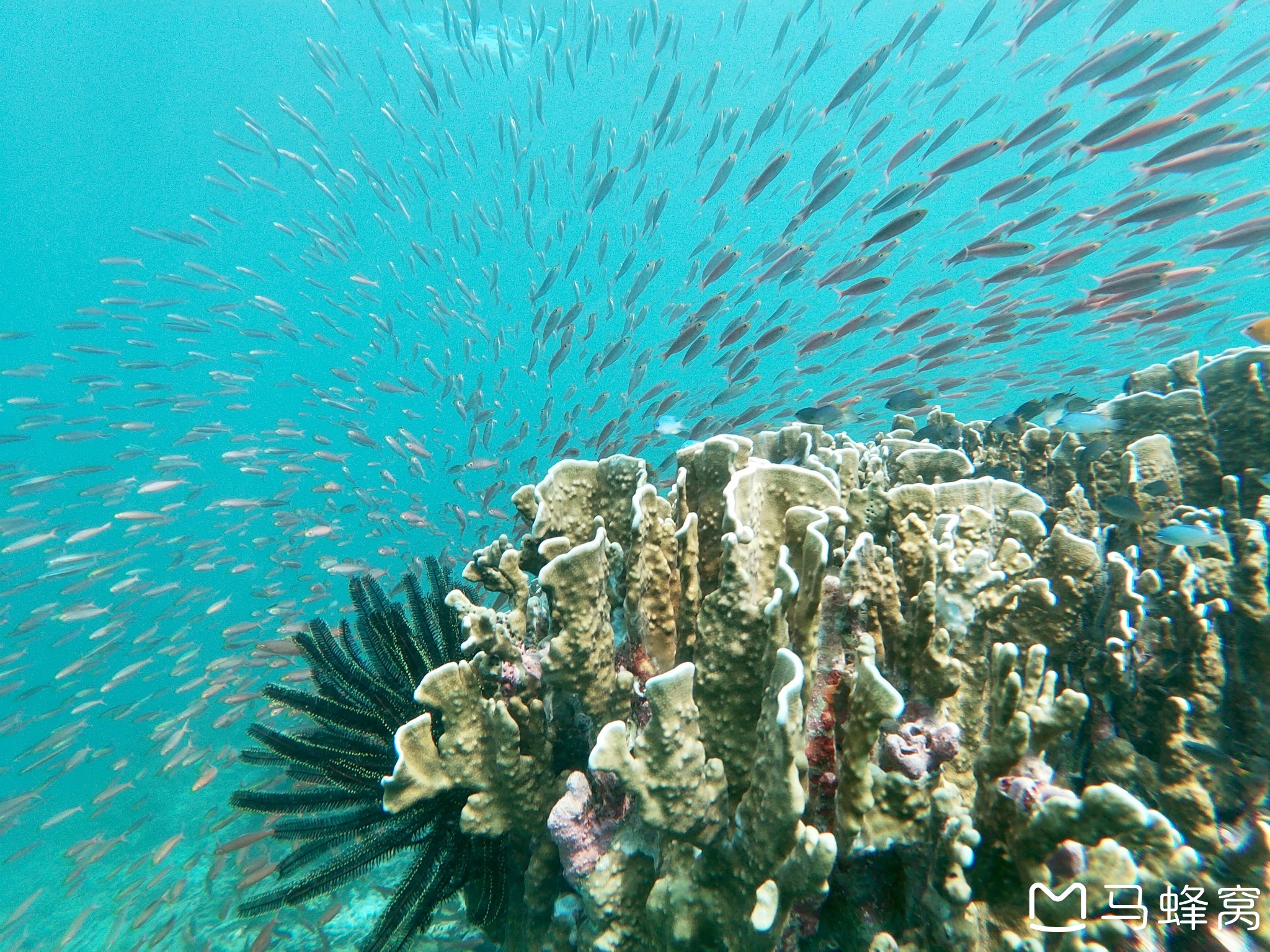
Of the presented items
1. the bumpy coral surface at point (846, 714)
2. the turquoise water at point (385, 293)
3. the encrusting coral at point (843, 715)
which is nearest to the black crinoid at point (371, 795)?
the encrusting coral at point (843, 715)

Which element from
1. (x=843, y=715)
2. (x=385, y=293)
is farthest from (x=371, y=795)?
(x=385, y=293)

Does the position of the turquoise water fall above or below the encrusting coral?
above

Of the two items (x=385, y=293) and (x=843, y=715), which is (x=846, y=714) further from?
(x=385, y=293)

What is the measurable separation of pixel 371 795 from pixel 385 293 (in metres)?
74.6

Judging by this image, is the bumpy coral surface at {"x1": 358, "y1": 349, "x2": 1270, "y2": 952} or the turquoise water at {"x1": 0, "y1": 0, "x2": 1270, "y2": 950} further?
the turquoise water at {"x1": 0, "y1": 0, "x2": 1270, "y2": 950}

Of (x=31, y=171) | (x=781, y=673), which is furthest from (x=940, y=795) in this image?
(x=31, y=171)

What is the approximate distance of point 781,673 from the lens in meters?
1.34

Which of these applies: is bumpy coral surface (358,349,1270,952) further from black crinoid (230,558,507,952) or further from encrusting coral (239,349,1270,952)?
black crinoid (230,558,507,952)

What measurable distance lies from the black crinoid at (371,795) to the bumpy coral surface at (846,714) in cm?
32

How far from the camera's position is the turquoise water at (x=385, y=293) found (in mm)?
11234

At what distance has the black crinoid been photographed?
90.2 inches

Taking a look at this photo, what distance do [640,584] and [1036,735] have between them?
1280mm

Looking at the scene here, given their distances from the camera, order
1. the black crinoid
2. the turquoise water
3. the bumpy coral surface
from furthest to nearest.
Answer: the turquoise water → the black crinoid → the bumpy coral surface

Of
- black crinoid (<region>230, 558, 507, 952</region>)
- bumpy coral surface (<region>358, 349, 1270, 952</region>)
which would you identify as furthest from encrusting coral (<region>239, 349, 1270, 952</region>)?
black crinoid (<region>230, 558, 507, 952</region>)
